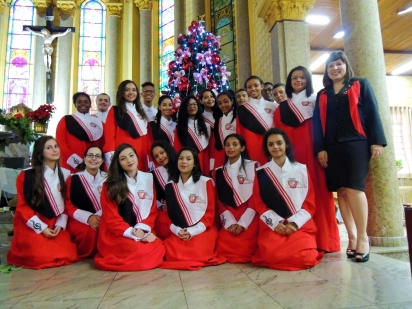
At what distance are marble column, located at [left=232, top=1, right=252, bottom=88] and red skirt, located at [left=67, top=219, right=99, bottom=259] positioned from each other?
617cm

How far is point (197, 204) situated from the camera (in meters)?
3.03

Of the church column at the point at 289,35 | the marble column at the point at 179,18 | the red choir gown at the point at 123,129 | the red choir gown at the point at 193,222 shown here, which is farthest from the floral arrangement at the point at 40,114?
the marble column at the point at 179,18

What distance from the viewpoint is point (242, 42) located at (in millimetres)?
8617

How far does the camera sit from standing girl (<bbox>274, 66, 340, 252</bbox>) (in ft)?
10.2

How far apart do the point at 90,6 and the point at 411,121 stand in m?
13.0

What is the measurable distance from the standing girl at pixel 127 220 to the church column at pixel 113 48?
10.7 metres

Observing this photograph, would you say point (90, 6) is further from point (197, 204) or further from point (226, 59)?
point (197, 204)

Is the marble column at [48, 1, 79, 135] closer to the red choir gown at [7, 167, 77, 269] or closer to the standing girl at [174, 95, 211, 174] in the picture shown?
the standing girl at [174, 95, 211, 174]

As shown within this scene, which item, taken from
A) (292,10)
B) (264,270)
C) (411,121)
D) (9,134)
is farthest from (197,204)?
(411,121)

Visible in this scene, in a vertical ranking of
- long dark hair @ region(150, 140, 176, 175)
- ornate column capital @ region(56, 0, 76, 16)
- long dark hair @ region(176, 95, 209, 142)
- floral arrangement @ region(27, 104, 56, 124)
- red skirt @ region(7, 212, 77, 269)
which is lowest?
red skirt @ region(7, 212, 77, 269)

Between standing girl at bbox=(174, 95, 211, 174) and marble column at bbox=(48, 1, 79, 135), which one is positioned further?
marble column at bbox=(48, 1, 79, 135)

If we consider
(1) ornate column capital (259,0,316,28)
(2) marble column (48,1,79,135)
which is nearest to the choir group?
(1) ornate column capital (259,0,316,28)

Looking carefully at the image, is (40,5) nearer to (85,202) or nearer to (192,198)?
(85,202)

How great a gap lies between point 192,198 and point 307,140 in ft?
4.03
